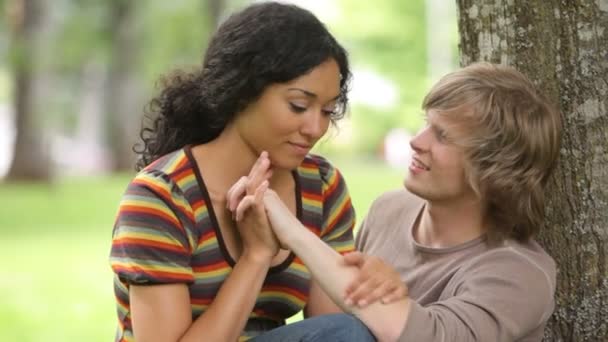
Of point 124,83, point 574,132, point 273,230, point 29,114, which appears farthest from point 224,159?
point 124,83

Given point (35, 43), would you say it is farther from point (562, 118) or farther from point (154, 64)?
point (562, 118)

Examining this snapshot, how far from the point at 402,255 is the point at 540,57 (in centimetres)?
76

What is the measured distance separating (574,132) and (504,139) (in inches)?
18.0

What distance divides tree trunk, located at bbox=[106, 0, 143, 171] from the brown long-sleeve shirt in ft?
72.0

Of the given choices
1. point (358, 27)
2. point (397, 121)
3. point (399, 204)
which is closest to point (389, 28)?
point (358, 27)

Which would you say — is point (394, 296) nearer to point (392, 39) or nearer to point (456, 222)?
point (456, 222)

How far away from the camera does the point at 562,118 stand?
3.89 m

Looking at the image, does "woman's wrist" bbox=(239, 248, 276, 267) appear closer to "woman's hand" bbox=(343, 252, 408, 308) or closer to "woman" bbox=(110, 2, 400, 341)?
"woman" bbox=(110, 2, 400, 341)

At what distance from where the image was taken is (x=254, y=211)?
3.39m

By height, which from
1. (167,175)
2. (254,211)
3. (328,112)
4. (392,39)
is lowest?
(392,39)

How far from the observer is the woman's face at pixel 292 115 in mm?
3363

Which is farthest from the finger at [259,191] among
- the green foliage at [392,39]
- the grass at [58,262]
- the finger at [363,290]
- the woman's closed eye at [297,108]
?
the green foliage at [392,39]

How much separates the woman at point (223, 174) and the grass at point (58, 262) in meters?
4.61

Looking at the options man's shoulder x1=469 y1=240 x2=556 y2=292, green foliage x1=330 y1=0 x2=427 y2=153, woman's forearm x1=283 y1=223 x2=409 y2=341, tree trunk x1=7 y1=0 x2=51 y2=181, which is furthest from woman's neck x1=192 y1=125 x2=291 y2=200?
Answer: green foliage x1=330 y1=0 x2=427 y2=153
